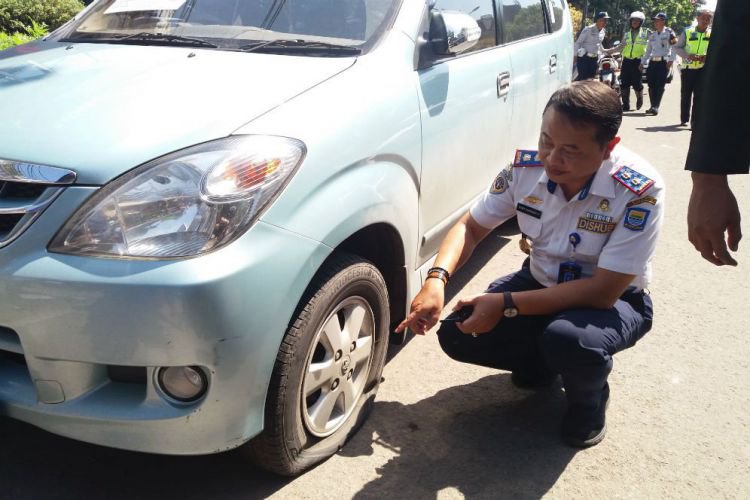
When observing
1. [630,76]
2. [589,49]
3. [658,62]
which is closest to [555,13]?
[658,62]

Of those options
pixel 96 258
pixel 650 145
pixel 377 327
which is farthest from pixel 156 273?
pixel 650 145

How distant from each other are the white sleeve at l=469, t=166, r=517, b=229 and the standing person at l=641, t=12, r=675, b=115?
34.0 ft

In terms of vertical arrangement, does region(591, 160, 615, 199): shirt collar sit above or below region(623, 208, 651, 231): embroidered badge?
above

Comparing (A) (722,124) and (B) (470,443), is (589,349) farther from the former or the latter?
(A) (722,124)

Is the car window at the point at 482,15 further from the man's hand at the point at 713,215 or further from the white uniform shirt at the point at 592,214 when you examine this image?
the man's hand at the point at 713,215

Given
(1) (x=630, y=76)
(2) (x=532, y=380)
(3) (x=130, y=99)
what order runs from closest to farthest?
(3) (x=130, y=99) < (2) (x=532, y=380) < (1) (x=630, y=76)

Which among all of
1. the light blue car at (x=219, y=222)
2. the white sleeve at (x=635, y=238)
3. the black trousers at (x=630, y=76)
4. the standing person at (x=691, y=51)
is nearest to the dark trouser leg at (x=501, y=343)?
the light blue car at (x=219, y=222)

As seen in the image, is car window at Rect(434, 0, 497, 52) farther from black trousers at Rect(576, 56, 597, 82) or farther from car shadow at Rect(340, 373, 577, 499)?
black trousers at Rect(576, 56, 597, 82)

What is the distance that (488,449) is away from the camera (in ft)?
8.40

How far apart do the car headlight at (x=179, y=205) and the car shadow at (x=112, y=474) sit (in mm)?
901

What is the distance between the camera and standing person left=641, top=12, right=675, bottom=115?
1200cm

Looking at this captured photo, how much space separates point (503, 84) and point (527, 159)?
1063mm

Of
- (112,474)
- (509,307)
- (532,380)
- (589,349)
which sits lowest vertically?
(532,380)

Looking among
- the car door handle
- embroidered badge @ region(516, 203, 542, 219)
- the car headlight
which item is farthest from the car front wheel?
the car door handle
